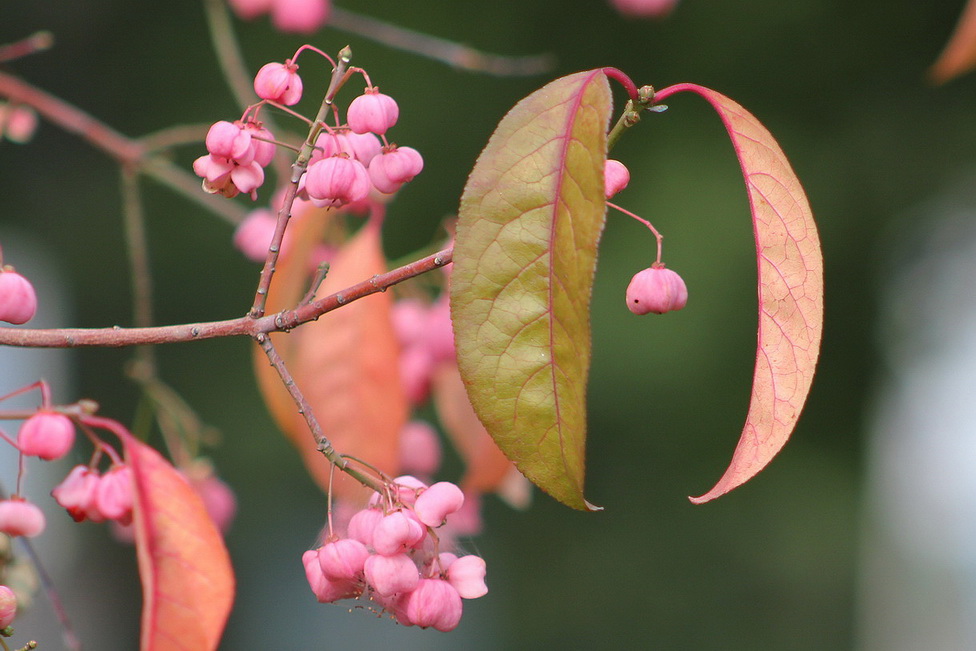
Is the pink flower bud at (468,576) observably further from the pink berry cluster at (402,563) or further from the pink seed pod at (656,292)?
the pink seed pod at (656,292)

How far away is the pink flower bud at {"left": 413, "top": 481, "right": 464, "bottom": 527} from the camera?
357mm

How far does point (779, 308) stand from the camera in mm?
359

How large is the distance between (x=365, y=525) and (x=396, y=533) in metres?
0.03

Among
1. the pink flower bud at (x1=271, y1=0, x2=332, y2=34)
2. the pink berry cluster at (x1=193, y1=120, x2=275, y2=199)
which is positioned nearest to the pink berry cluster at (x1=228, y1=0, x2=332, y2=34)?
the pink flower bud at (x1=271, y1=0, x2=332, y2=34)

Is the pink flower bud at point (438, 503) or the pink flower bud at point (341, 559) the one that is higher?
the pink flower bud at point (438, 503)

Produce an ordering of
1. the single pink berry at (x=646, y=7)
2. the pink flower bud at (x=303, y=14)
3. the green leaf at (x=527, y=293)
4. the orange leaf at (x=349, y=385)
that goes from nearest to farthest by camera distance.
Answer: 1. the green leaf at (x=527, y=293)
2. the orange leaf at (x=349, y=385)
3. the pink flower bud at (x=303, y=14)
4. the single pink berry at (x=646, y=7)

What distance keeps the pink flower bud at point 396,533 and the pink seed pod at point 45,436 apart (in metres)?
0.14

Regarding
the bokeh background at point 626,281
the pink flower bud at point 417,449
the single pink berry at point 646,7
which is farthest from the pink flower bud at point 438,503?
the bokeh background at point 626,281

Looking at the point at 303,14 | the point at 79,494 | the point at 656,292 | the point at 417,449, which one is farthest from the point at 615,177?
the point at 303,14

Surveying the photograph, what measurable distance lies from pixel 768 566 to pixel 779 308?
8.35 feet

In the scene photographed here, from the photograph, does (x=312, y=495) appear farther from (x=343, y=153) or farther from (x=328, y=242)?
(x=343, y=153)

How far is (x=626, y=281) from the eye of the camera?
94.0 inches

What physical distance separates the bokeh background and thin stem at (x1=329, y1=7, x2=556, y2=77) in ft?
0.91

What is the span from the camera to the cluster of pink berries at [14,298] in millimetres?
376
